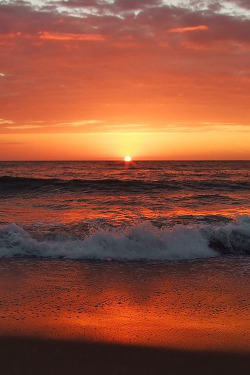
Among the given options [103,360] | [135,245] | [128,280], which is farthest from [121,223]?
[103,360]

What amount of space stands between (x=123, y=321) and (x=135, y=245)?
4.30 meters

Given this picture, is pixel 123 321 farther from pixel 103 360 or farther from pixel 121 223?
pixel 121 223

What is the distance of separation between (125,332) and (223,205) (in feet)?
45.9

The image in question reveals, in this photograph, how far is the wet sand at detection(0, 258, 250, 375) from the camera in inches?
162

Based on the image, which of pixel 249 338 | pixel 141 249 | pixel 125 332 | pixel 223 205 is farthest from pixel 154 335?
pixel 223 205

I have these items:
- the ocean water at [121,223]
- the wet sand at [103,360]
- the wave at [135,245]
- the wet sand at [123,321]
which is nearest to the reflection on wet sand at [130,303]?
the wet sand at [123,321]

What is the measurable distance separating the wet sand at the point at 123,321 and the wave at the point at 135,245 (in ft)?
3.97

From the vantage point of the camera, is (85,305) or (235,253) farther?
(235,253)

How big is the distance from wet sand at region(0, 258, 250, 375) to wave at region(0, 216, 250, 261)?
1211 mm

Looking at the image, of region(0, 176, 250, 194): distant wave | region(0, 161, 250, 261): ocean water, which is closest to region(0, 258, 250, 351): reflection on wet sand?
region(0, 161, 250, 261): ocean water

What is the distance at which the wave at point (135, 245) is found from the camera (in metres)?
8.95

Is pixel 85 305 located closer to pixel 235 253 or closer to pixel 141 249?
pixel 141 249

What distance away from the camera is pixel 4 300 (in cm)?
574

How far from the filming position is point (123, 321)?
16.7 ft
